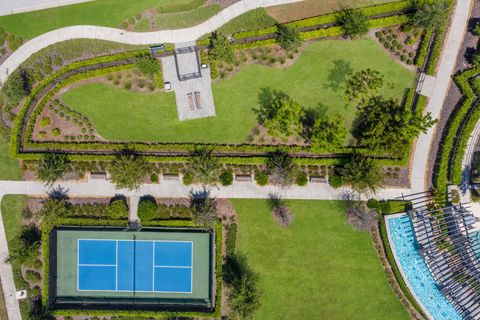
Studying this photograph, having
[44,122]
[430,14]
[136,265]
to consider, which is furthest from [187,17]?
[136,265]

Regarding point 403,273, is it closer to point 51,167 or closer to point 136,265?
point 136,265

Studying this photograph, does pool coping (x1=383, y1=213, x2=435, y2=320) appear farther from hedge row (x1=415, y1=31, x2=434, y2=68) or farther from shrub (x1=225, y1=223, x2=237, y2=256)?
hedge row (x1=415, y1=31, x2=434, y2=68)

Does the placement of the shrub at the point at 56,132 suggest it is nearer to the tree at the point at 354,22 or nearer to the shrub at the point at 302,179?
the shrub at the point at 302,179

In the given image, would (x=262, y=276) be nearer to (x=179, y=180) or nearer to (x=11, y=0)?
(x=179, y=180)

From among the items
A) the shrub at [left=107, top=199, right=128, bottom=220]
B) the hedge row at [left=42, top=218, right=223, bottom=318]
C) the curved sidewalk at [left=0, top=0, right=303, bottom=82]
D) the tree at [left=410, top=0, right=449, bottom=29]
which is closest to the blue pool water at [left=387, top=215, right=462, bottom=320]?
the hedge row at [left=42, top=218, right=223, bottom=318]

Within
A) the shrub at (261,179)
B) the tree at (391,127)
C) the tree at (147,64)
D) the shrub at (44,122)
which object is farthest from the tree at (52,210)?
the tree at (391,127)

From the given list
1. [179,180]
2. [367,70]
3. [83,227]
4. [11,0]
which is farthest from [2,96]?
[367,70]
